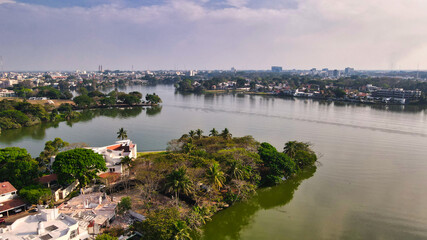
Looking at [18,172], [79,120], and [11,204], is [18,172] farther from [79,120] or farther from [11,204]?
[79,120]

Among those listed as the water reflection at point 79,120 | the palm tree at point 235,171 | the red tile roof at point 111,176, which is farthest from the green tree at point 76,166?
the water reflection at point 79,120

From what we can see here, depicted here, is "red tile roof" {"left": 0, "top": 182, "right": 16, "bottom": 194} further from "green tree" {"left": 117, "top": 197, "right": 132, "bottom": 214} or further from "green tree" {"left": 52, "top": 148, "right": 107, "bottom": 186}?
"green tree" {"left": 117, "top": 197, "right": 132, "bottom": 214}

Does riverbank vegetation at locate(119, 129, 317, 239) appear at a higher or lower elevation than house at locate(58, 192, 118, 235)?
higher

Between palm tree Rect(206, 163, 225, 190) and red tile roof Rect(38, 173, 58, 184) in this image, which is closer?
palm tree Rect(206, 163, 225, 190)

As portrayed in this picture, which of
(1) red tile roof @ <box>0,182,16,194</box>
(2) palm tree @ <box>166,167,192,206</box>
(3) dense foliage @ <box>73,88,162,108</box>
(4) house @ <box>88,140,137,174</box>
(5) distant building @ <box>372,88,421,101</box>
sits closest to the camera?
(2) palm tree @ <box>166,167,192,206</box>

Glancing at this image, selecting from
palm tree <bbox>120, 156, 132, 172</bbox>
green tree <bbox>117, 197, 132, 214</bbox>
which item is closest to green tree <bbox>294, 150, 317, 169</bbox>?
palm tree <bbox>120, 156, 132, 172</bbox>

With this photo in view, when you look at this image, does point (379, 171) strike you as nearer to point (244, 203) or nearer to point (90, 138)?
point (244, 203)

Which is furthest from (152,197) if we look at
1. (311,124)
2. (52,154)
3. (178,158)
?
(311,124)

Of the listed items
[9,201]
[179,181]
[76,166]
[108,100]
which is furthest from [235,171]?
[108,100]
